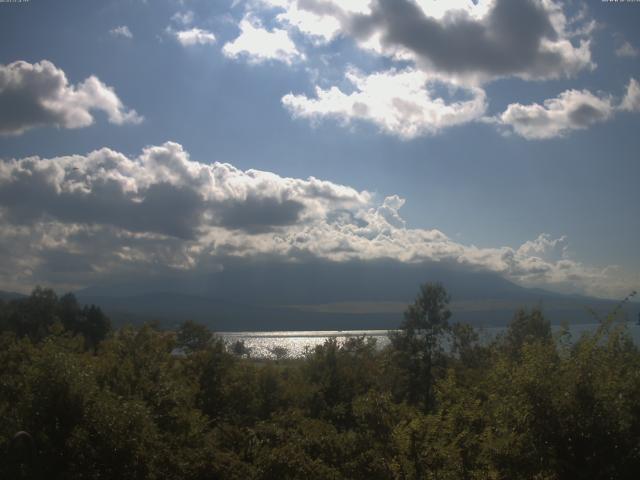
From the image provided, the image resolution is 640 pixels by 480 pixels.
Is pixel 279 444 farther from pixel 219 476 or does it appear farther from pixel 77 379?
pixel 77 379

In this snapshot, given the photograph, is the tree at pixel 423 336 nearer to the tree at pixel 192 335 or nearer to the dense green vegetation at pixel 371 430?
the tree at pixel 192 335

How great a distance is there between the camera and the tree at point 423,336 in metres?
53.7

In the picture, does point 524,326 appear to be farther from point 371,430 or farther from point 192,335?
point 371,430

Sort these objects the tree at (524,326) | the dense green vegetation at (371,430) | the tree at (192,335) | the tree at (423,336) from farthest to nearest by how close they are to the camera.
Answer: the tree at (524,326), the tree at (192,335), the tree at (423,336), the dense green vegetation at (371,430)

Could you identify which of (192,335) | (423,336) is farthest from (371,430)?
(192,335)

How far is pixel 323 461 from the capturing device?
1797 cm

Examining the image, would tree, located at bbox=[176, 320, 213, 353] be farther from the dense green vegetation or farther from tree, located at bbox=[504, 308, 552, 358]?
the dense green vegetation

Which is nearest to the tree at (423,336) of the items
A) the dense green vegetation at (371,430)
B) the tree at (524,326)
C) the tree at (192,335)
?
the tree at (524,326)

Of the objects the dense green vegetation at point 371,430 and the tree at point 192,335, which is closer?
the dense green vegetation at point 371,430

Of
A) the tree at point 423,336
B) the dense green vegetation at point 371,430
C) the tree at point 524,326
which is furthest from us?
the tree at point 524,326

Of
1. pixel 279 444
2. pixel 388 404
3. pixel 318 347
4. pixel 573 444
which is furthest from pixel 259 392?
pixel 573 444

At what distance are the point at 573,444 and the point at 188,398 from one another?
1668cm

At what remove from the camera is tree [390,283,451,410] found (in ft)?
176

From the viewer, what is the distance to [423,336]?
182ft
